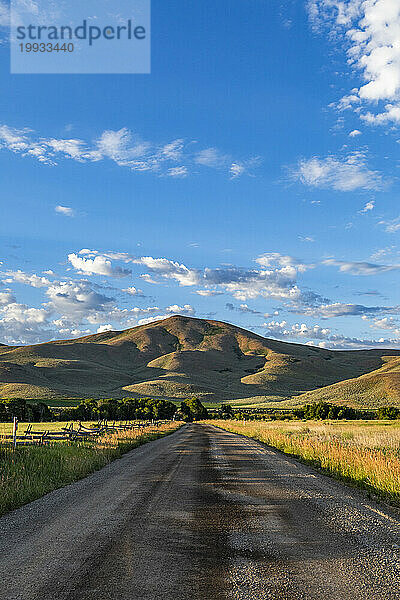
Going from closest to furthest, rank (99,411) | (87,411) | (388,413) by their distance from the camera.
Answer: (388,413) < (87,411) < (99,411)

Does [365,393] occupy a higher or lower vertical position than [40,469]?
lower

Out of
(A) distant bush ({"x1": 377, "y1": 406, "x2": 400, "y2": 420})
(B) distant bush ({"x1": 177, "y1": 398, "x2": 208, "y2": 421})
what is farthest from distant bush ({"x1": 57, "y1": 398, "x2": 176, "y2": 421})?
(A) distant bush ({"x1": 377, "y1": 406, "x2": 400, "y2": 420})

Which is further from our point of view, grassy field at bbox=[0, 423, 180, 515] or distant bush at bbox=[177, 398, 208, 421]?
distant bush at bbox=[177, 398, 208, 421]

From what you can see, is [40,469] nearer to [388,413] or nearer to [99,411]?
[99,411]

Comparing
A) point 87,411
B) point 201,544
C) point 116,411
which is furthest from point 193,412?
point 201,544

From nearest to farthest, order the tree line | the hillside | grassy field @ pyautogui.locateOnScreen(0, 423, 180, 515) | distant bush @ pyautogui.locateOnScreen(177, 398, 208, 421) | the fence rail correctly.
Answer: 1. grassy field @ pyautogui.locateOnScreen(0, 423, 180, 515)
2. the fence rail
3. the tree line
4. distant bush @ pyautogui.locateOnScreen(177, 398, 208, 421)
5. the hillside

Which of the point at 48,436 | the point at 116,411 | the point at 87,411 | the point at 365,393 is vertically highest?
the point at 48,436

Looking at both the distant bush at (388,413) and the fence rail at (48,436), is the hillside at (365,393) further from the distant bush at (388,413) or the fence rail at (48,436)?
the fence rail at (48,436)

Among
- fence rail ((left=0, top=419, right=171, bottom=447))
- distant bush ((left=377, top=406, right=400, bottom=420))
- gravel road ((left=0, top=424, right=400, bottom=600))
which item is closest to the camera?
gravel road ((left=0, top=424, right=400, bottom=600))

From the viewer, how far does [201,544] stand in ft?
24.4

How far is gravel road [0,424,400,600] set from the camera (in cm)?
567

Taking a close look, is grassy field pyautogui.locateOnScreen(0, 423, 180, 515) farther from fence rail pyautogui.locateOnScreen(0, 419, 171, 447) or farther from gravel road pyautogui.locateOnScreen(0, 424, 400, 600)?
fence rail pyautogui.locateOnScreen(0, 419, 171, 447)

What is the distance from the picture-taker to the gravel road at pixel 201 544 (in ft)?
18.6

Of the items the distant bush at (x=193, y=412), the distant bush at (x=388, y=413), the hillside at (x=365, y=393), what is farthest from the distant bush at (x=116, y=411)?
the hillside at (x=365, y=393)
